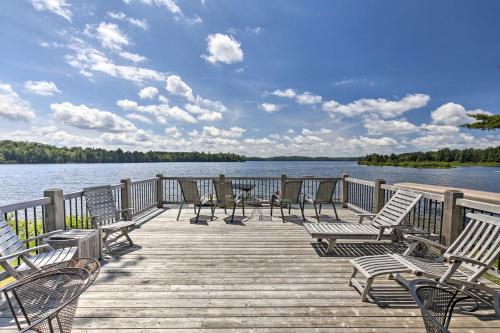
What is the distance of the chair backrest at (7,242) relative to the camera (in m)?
2.33

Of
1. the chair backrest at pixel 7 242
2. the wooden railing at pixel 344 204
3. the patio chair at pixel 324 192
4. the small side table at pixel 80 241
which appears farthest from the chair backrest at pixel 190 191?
the chair backrest at pixel 7 242

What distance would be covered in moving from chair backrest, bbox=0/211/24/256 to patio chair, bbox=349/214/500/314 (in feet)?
11.8

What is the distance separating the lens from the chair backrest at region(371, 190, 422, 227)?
374cm

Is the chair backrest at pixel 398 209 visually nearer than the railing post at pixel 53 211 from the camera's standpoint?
No

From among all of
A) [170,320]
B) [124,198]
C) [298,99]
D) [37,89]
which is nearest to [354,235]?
[170,320]

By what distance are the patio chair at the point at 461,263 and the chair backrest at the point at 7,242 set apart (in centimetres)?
360

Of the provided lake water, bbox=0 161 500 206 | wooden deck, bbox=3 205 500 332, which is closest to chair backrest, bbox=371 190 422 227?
wooden deck, bbox=3 205 500 332

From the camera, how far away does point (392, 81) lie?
53.3ft

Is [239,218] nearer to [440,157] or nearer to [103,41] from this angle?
[103,41]

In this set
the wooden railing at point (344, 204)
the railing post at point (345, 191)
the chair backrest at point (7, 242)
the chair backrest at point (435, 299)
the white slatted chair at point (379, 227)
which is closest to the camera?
the chair backrest at point (435, 299)

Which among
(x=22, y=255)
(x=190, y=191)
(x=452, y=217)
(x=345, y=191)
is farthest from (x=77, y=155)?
(x=452, y=217)

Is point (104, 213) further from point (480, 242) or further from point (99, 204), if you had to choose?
point (480, 242)

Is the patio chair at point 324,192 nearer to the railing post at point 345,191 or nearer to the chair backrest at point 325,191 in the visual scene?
the chair backrest at point 325,191

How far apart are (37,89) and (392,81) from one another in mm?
20820
